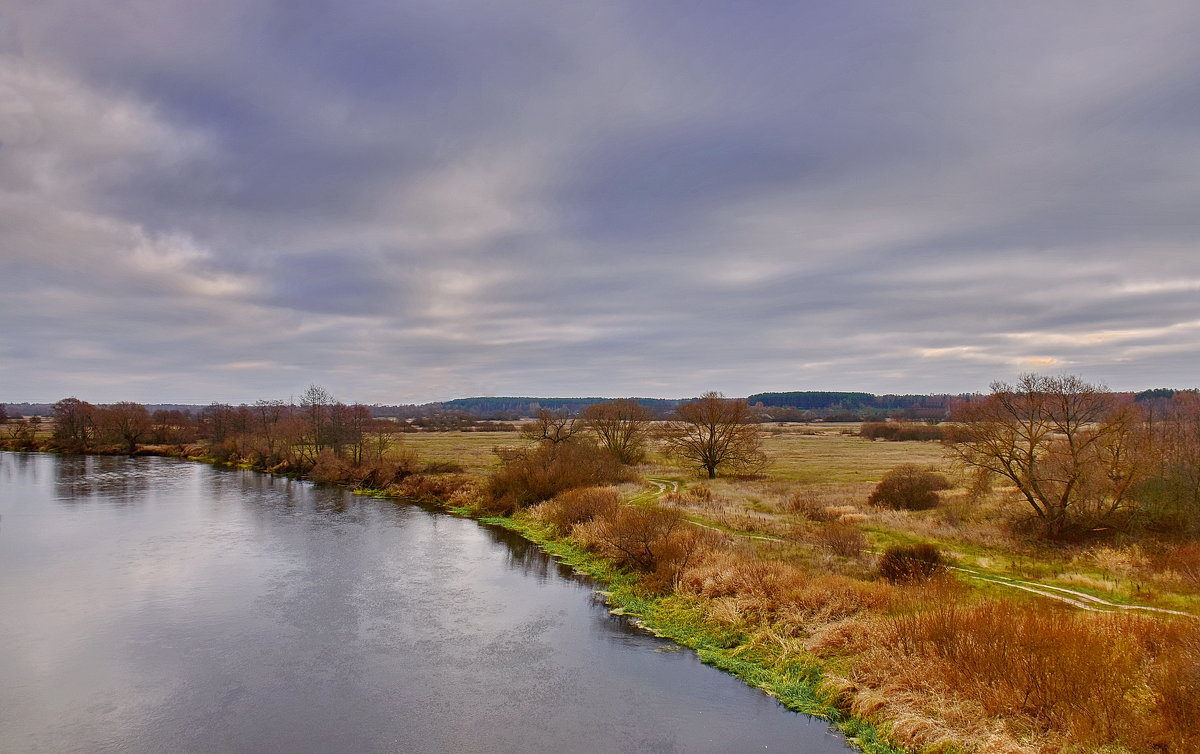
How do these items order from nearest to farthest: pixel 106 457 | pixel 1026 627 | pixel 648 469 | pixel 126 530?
pixel 1026 627
pixel 126 530
pixel 648 469
pixel 106 457

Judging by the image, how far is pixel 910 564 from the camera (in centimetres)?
2000

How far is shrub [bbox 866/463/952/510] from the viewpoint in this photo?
34281mm

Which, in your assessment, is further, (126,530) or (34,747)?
(126,530)

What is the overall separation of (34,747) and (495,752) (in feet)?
28.6

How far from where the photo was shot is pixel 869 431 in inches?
4269

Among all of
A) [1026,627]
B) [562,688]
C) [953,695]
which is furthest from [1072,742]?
[562,688]

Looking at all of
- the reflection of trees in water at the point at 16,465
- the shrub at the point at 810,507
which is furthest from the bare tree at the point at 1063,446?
the reflection of trees in water at the point at 16,465

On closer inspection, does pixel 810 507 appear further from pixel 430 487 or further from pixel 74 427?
pixel 74 427

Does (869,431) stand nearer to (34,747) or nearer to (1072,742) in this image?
(1072,742)

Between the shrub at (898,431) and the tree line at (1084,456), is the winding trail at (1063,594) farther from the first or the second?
the shrub at (898,431)

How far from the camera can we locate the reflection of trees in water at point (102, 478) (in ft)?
145

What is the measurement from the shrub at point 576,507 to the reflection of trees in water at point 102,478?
2914cm

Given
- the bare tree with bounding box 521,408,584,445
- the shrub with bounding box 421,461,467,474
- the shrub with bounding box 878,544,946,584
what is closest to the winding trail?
the shrub with bounding box 878,544,946,584

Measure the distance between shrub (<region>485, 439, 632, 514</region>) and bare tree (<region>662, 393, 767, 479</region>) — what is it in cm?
1159
